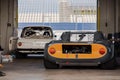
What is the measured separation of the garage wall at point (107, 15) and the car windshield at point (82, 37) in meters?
8.98

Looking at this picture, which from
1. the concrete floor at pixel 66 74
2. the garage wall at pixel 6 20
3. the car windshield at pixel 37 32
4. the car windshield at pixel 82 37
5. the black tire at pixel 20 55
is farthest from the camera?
the garage wall at pixel 6 20

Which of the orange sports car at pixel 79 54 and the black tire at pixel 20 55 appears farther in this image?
the black tire at pixel 20 55

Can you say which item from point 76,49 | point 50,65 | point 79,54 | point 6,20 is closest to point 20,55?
point 6,20

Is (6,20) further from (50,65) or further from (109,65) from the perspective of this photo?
(109,65)

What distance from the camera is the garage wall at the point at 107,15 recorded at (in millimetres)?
22375

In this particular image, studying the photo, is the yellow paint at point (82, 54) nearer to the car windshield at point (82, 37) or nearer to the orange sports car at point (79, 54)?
the orange sports car at point (79, 54)

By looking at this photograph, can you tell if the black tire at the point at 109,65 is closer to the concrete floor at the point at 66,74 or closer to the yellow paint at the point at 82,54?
the concrete floor at the point at 66,74


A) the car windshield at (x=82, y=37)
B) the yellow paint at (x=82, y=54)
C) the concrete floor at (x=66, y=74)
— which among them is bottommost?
the concrete floor at (x=66, y=74)

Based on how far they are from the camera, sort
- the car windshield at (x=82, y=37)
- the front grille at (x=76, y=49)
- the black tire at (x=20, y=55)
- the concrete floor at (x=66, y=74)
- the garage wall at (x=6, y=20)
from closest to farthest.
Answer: the concrete floor at (x=66, y=74) → the front grille at (x=76, y=49) → the car windshield at (x=82, y=37) → the black tire at (x=20, y=55) → the garage wall at (x=6, y=20)

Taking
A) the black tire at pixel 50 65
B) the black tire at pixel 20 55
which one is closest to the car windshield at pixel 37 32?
the black tire at pixel 20 55

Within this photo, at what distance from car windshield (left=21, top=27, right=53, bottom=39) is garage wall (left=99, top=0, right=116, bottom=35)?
4.81 m

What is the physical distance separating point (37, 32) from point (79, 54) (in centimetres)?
637

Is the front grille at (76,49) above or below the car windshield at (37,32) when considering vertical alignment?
below

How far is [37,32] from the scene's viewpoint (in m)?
18.5
